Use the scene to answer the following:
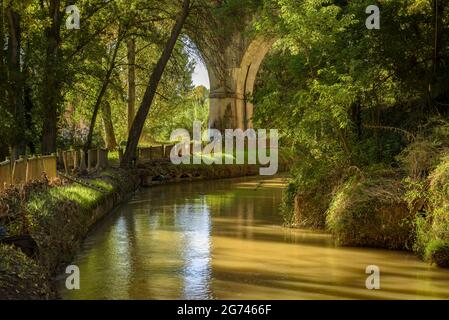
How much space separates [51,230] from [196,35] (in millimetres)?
15152

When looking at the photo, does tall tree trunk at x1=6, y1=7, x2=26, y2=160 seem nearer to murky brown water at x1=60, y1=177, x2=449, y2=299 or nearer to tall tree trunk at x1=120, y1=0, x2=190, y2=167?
murky brown water at x1=60, y1=177, x2=449, y2=299

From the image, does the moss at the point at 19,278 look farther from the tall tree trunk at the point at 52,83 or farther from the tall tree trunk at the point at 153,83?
the tall tree trunk at the point at 153,83

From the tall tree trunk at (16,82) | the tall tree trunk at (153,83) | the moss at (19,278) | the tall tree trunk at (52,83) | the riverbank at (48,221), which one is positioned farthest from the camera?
the tall tree trunk at (153,83)

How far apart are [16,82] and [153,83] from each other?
22.8ft

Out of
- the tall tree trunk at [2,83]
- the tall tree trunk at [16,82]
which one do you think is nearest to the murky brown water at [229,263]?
the tall tree trunk at [16,82]

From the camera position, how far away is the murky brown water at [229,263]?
30.8 feet

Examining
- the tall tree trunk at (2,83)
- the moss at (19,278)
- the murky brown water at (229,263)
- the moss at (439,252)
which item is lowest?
the murky brown water at (229,263)

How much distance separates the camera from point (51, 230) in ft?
35.2

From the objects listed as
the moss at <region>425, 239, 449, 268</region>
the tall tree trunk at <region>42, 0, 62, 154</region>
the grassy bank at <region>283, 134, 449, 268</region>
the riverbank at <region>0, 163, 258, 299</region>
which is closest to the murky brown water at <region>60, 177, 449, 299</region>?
the moss at <region>425, 239, 449, 268</region>

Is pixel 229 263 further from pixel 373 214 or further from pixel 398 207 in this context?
pixel 398 207

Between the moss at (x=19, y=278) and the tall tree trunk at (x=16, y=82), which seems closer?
the moss at (x=19, y=278)

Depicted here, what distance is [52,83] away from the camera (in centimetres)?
1856

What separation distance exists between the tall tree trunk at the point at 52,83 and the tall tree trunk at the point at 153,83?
441 cm
